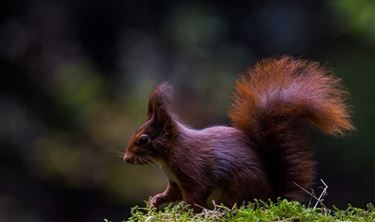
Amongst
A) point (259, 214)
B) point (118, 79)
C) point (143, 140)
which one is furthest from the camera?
point (118, 79)

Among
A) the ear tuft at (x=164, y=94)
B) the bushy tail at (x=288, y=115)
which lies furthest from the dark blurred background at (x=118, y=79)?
the ear tuft at (x=164, y=94)

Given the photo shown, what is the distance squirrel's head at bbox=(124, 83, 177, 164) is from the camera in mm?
3000

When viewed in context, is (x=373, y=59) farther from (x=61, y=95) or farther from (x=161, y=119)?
(x=161, y=119)

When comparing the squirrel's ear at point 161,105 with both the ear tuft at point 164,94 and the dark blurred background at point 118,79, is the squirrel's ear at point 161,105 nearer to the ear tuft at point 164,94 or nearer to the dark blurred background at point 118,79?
the ear tuft at point 164,94

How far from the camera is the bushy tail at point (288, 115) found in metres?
3.08

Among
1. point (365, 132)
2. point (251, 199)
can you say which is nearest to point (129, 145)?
point (251, 199)

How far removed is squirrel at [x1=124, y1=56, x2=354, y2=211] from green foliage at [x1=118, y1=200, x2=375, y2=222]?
0.05 metres

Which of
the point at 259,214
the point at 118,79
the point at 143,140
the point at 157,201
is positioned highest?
the point at 118,79

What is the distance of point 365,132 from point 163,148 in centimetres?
447

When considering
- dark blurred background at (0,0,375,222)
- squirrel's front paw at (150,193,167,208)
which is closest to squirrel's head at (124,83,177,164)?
squirrel's front paw at (150,193,167,208)

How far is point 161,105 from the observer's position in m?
3.02

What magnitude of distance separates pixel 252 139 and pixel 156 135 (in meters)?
0.29

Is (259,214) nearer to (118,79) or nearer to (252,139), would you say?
(252,139)

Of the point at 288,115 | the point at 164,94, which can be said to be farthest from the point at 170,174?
the point at 288,115
